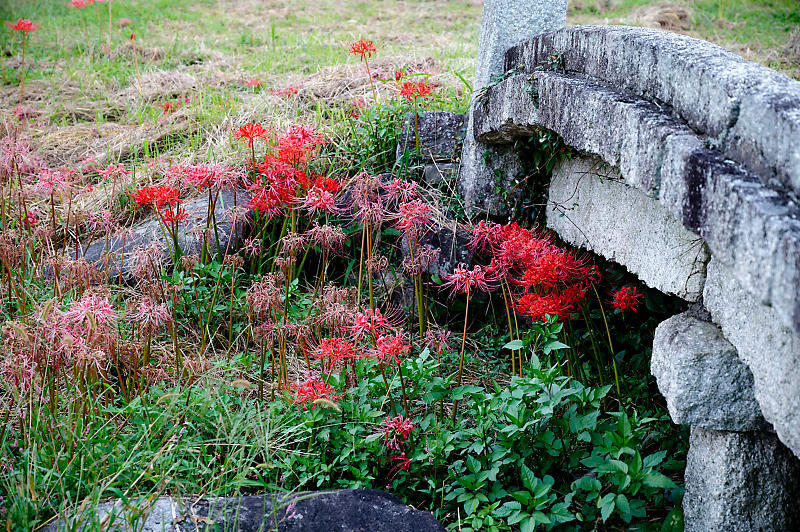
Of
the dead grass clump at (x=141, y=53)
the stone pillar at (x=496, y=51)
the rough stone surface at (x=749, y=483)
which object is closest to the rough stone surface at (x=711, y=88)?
the stone pillar at (x=496, y=51)

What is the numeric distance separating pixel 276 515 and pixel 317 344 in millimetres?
1144

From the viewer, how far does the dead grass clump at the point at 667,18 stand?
22.9 feet

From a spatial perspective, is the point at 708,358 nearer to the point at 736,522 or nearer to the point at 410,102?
the point at 736,522

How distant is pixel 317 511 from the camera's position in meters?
2.12

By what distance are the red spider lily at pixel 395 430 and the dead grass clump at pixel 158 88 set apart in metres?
4.06

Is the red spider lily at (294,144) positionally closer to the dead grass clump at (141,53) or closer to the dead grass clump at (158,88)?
the dead grass clump at (158,88)

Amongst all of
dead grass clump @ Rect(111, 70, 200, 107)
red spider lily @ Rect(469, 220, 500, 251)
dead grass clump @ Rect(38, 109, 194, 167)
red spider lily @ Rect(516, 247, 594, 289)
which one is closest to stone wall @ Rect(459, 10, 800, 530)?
red spider lily @ Rect(516, 247, 594, 289)

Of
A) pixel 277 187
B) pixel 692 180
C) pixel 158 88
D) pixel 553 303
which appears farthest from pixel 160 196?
pixel 158 88

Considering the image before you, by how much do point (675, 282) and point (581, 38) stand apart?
41.1 inches

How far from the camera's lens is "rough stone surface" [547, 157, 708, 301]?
6.85 feet

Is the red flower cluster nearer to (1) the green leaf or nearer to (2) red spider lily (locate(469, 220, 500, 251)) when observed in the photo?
(2) red spider lily (locate(469, 220, 500, 251))

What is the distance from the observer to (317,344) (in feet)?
10.3

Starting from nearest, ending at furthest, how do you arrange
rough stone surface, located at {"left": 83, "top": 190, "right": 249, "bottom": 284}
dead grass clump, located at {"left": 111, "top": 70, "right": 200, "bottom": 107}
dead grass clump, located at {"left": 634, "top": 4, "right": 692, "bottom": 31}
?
rough stone surface, located at {"left": 83, "top": 190, "right": 249, "bottom": 284} → dead grass clump, located at {"left": 111, "top": 70, "right": 200, "bottom": 107} → dead grass clump, located at {"left": 634, "top": 4, "right": 692, "bottom": 31}

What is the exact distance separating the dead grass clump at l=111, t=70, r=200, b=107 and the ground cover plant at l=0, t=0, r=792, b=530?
0.86 m
